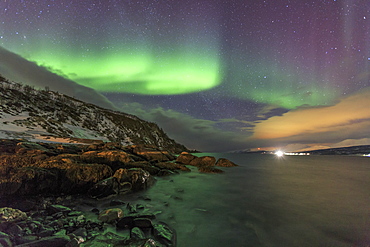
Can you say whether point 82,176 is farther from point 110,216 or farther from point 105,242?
point 105,242

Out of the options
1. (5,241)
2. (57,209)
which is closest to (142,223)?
(5,241)

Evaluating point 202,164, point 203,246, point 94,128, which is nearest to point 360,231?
point 203,246

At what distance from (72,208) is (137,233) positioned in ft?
12.0

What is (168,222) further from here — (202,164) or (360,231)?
(202,164)

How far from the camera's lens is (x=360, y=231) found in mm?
5855

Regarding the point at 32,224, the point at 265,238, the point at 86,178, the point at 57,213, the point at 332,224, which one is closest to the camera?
the point at 32,224

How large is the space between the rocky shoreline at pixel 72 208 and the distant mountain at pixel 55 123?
60.2 metres

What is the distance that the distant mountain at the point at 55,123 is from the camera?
213 feet

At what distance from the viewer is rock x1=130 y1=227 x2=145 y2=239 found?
4532 mm

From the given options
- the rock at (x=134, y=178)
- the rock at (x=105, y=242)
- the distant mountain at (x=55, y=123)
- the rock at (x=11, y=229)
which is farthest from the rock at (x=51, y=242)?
the distant mountain at (x=55, y=123)

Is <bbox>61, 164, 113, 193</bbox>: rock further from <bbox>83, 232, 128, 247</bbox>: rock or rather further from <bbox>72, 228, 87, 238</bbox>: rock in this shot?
<bbox>83, 232, 128, 247</bbox>: rock

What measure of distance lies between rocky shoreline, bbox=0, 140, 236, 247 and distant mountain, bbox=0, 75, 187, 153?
6018 cm

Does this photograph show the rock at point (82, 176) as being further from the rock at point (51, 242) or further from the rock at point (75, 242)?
the rock at point (75, 242)

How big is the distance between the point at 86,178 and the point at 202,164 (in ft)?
61.5
